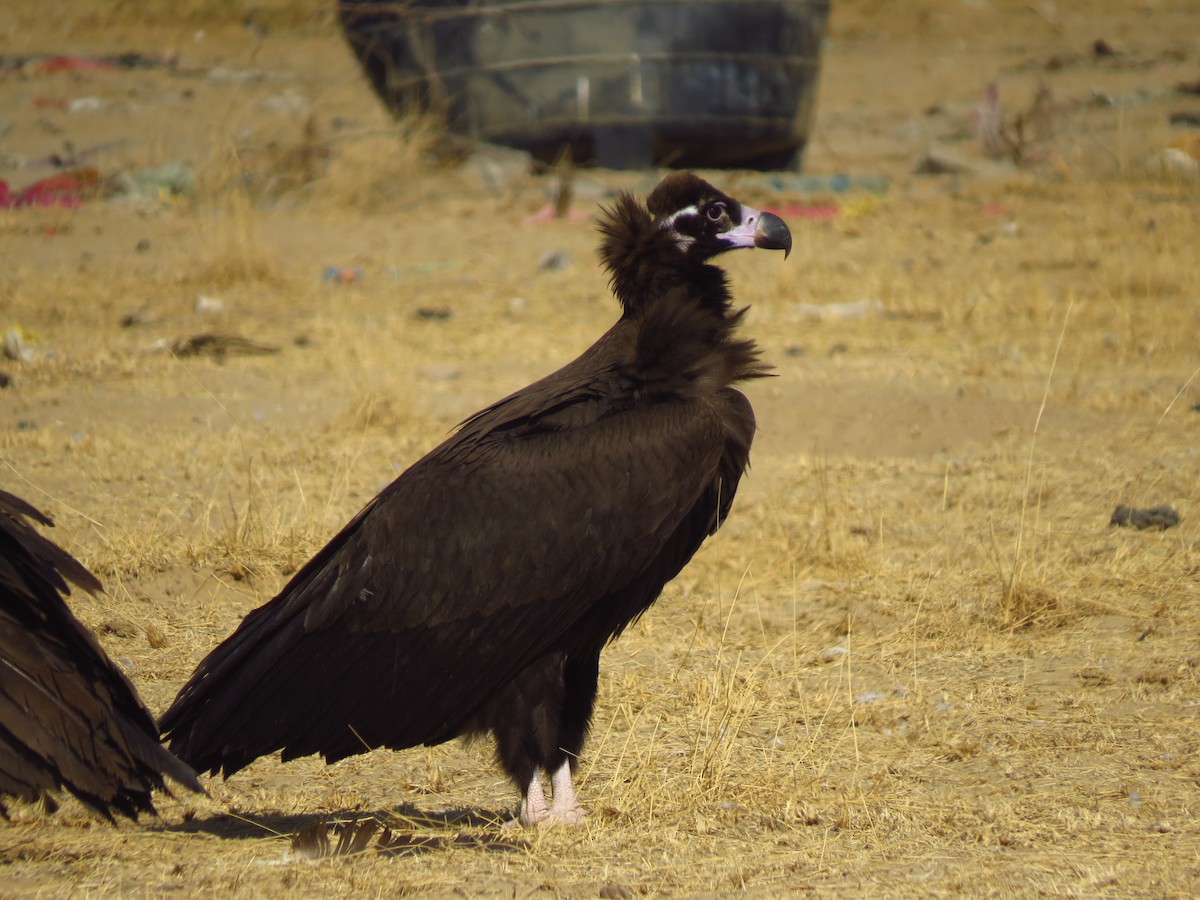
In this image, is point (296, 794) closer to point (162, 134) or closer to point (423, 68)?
point (423, 68)

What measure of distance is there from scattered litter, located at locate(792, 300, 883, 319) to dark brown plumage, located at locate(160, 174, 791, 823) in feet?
19.2

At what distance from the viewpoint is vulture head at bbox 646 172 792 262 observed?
423cm

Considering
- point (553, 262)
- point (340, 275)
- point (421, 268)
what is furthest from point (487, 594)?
point (421, 268)

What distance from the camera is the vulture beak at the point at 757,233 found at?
4.25 m

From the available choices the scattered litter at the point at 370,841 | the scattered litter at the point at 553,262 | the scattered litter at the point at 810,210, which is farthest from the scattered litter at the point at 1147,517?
the scattered litter at the point at 810,210

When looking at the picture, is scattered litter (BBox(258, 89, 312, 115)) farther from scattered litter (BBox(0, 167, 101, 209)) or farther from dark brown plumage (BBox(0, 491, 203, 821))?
dark brown plumage (BBox(0, 491, 203, 821))

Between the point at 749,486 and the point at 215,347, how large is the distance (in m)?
3.59

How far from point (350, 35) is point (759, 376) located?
11342 mm

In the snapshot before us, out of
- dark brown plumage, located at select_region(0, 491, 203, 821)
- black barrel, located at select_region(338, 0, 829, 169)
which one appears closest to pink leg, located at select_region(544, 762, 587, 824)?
dark brown plumage, located at select_region(0, 491, 203, 821)

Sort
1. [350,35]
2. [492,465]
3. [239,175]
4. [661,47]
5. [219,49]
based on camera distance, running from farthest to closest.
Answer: [219,49] < [350,35] < [661,47] < [239,175] < [492,465]

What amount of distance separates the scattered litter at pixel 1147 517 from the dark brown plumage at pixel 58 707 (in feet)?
13.0

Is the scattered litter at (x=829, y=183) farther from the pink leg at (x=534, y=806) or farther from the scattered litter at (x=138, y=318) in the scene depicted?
the pink leg at (x=534, y=806)

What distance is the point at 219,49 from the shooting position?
854 inches

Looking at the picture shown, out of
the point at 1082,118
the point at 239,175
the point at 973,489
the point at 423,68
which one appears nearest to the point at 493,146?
the point at 423,68
